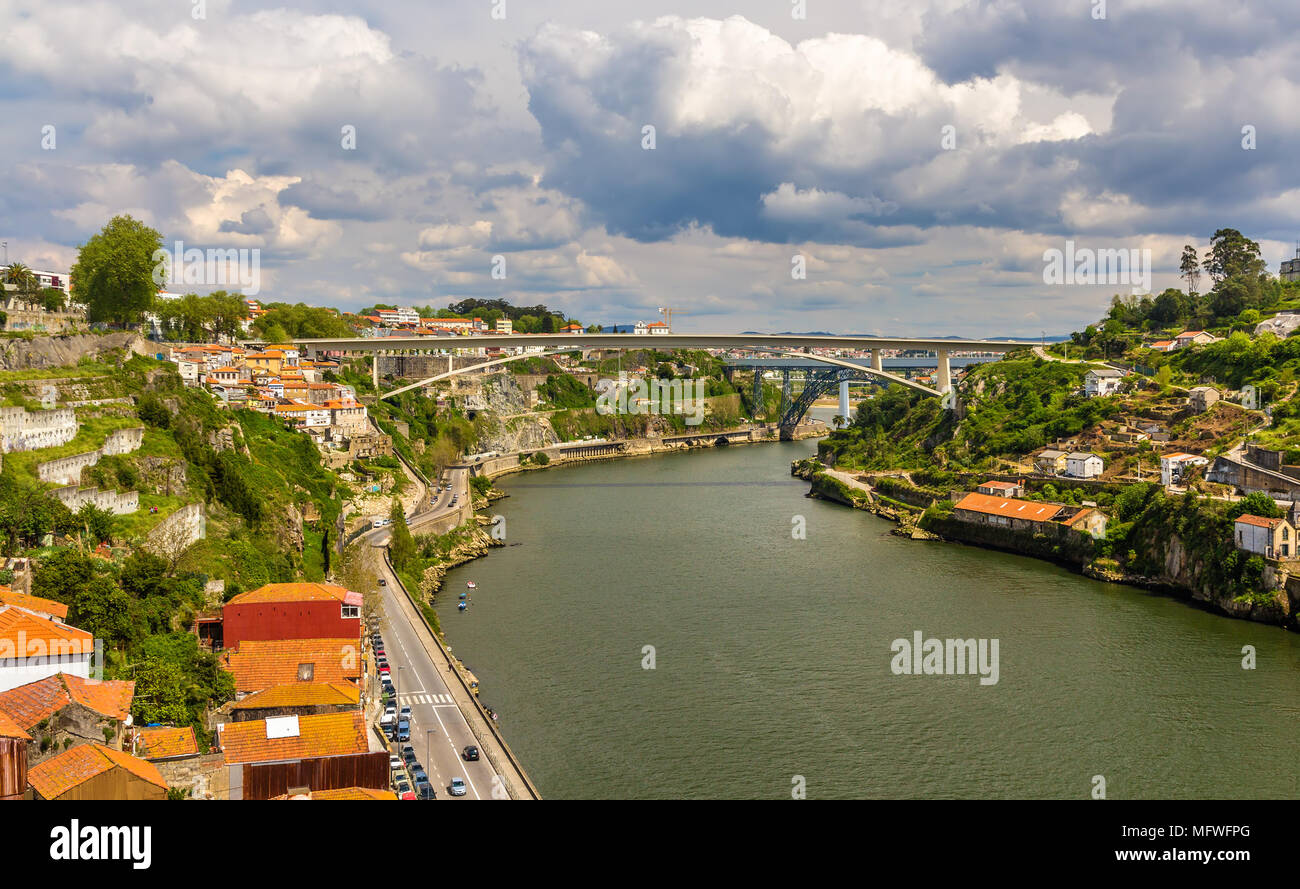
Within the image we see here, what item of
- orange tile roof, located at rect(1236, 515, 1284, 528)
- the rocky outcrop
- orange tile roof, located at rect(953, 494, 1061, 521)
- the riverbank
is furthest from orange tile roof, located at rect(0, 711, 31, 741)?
orange tile roof, located at rect(953, 494, 1061, 521)

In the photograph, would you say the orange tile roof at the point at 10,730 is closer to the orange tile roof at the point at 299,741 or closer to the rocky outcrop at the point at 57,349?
the orange tile roof at the point at 299,741

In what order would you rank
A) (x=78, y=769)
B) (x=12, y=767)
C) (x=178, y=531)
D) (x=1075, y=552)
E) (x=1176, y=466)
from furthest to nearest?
(x=1176, y=466)
(x=1075, y=552)
(x=178, y=531)
(x=78, y=769)
(x=12, y=767)

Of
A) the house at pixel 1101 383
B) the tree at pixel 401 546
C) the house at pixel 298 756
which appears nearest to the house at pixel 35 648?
the house at pixel 298 756

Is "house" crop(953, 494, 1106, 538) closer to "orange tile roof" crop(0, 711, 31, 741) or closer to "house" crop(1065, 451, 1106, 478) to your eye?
"house" crop(1065, 451, 1106, 478)

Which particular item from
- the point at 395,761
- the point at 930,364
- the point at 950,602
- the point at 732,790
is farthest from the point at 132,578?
the point at 930,364

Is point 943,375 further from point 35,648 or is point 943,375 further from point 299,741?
point 35,648

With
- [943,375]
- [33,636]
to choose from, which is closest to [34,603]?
[33,636]
